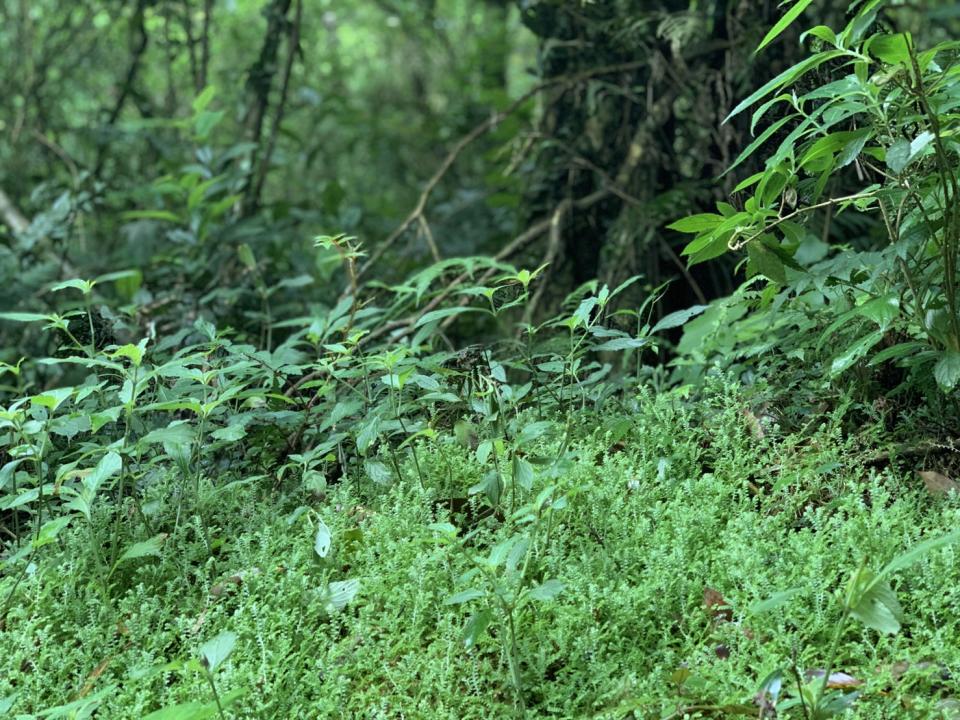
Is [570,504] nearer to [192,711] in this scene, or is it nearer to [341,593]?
[341,593]

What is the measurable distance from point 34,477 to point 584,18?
3001mm

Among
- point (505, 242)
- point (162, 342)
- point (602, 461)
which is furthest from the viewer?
point (505, 242)

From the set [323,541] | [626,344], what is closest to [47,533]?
[323,541]

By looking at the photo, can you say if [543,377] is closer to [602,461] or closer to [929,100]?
[602,461]

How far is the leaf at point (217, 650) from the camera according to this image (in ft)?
5.07

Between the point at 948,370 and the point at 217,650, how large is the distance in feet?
5.40

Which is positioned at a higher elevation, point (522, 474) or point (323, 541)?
point (522, 474)

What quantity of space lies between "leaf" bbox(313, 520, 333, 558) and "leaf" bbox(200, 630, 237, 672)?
43 centimetres

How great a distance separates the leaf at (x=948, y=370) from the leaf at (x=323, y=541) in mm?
1415

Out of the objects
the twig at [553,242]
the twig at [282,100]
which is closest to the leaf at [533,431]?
the twig at [553,242]

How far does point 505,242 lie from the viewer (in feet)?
19.0

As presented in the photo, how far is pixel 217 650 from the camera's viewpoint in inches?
61.6

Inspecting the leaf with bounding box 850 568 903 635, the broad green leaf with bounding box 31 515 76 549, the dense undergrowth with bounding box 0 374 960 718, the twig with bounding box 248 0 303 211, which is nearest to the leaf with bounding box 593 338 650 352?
the dense undergrowth with bounding box 0 374 960 718

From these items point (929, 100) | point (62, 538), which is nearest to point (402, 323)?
point (62, 538)
